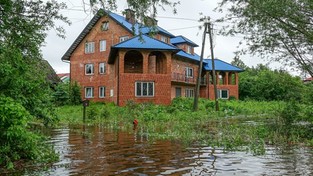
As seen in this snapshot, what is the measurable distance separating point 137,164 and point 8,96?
3361 millimetres

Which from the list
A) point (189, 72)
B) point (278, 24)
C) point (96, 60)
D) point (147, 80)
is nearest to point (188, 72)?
point (189, 72)

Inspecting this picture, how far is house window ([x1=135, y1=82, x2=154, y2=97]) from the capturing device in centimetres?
3512

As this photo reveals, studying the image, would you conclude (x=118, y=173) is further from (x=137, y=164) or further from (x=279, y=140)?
(x=279, y=140)

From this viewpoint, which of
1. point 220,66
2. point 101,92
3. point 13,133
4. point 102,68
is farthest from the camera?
point 220,66

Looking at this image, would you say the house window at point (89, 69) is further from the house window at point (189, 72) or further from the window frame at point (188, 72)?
the house window at point (189, 72)

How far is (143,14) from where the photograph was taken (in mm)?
7207

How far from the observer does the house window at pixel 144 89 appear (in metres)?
35.1

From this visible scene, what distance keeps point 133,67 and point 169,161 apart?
1184 inches

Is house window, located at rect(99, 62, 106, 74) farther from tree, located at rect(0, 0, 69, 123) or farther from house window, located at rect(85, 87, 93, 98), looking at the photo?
tree, located at rect(0, 0, 69, 123)

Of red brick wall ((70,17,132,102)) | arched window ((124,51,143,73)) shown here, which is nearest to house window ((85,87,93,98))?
red brick wall ((70,17,132,102))

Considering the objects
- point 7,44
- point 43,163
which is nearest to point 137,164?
point 43,163

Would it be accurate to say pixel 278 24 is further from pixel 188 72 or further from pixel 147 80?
pixel 188 72

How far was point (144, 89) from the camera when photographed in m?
35.3

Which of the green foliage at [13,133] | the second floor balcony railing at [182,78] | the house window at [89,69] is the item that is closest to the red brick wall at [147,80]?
the second floor balcony railing at [182,78]
